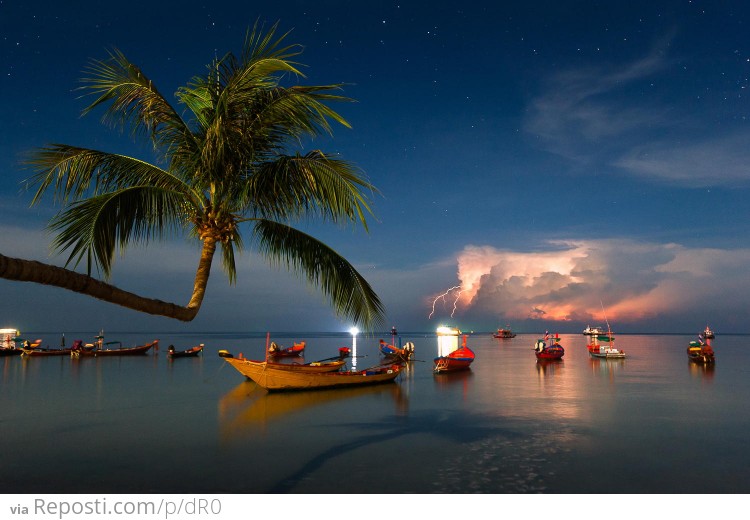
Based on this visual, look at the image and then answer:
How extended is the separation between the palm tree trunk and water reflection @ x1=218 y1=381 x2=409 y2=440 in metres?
16.0

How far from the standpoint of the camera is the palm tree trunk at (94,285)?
10.6ft

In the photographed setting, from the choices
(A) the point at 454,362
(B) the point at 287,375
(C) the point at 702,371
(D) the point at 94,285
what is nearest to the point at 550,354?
(C) the point at 702,371

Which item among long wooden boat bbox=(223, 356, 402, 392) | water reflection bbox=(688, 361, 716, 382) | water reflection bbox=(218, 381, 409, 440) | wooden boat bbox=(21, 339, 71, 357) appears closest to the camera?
water reflection bbox=(218, 381, 409, 440)

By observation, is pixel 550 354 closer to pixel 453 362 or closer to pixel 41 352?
pixel 453 362

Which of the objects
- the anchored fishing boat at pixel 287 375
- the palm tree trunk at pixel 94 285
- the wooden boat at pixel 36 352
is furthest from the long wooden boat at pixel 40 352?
the palm tree trunk at pixel 94 285

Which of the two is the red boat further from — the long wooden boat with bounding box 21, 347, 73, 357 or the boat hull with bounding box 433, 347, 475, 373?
the long wooden boat with bounding box 21, 347, 73, 357

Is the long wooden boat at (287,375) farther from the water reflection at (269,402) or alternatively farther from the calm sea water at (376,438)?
the calm sea water at (376,438)

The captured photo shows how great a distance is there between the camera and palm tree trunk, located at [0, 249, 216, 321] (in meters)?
3.24

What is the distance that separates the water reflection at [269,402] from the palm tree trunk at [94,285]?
52.5ft

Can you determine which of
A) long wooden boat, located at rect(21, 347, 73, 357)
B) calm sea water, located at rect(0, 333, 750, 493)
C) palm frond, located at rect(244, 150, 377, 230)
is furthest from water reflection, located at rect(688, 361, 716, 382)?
long wooden boat, located at rect(21, 347, 73, 357)

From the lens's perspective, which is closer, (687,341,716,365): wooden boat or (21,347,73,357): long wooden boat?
(687,341,716,365): wooden boat

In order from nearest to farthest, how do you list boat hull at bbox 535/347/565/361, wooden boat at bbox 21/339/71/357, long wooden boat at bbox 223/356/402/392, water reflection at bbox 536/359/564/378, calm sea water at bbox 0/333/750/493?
calm sea water at bbox 0/333/750/493 → long wooden boat at bbox 223/356/402/392 → water reflection at bbox 536/359/564/378 → wooden boat at bbox 21/339/71/357 → boat hull at bbox 535/347/565/361

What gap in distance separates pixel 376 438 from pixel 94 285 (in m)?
17.2

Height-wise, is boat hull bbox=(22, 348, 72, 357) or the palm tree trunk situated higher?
the palm tree trunk
